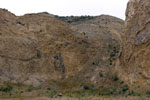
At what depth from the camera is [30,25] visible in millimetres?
26672

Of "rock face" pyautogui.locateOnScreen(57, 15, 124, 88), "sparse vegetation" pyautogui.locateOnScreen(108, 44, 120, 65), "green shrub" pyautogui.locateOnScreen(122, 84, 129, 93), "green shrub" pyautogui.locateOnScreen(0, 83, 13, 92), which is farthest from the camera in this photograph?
"sparse vegetation" pyautogui.locateOnScreen(108, 44, 120, 65)

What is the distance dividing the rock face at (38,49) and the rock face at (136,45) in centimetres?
492

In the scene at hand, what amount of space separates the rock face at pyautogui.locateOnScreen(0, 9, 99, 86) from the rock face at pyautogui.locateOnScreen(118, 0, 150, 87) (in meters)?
4.92

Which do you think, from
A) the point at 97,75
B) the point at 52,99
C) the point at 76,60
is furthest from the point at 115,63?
the point at 52,99

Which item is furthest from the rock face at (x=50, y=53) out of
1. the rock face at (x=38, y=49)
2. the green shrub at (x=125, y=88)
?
the green shrub at (x=125, y=88)

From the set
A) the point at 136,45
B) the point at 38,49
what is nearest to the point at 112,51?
the point at 136,45

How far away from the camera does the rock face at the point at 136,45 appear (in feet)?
62.3

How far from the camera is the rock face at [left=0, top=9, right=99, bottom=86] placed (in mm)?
22062

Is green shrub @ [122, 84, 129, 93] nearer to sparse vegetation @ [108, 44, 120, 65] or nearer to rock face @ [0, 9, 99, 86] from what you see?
sparse vegetation @ [108, 44, 120, 65]

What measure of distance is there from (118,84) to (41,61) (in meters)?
7.58

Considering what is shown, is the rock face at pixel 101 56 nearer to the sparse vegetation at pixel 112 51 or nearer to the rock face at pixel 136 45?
the sparse vegetation at pixel 112 51

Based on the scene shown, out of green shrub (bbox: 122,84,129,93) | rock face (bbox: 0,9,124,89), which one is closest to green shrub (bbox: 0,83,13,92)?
rock face (bbox: 0,9,124,89)

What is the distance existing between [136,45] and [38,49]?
30.6 feet

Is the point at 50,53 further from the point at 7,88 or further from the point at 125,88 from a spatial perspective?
the point at 125,88
